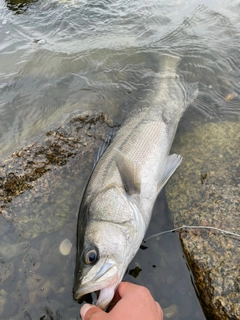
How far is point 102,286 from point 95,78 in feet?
13.6

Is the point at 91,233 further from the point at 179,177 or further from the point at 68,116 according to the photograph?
the point at 68,116

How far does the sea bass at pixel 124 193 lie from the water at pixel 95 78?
13.7 inches

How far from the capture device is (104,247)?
2994 millimetres

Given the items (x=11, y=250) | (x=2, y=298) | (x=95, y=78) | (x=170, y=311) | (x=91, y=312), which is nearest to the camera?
(x=91, y=312)

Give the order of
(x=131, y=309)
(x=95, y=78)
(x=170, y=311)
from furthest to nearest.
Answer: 1. (x=95, y=78)
2. (x=170, y=311)
3. (x=131, y=309)

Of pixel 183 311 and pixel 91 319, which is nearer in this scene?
pixel 91 319

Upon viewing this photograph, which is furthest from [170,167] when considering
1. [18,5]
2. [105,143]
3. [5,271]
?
[18,5]

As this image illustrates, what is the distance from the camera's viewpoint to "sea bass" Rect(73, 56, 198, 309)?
2.87 m

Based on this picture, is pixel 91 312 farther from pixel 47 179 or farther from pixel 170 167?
pixel 170 167

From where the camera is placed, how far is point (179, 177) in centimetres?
406

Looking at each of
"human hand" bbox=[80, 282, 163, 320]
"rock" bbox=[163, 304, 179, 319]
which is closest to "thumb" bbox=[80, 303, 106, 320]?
"human hand" bbox=[80, 282, 163, 320]

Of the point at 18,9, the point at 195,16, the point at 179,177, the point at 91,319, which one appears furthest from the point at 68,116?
the point at 18,9

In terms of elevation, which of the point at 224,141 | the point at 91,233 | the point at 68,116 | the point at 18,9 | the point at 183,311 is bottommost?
the point at 183,311

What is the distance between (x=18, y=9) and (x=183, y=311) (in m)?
9.09
